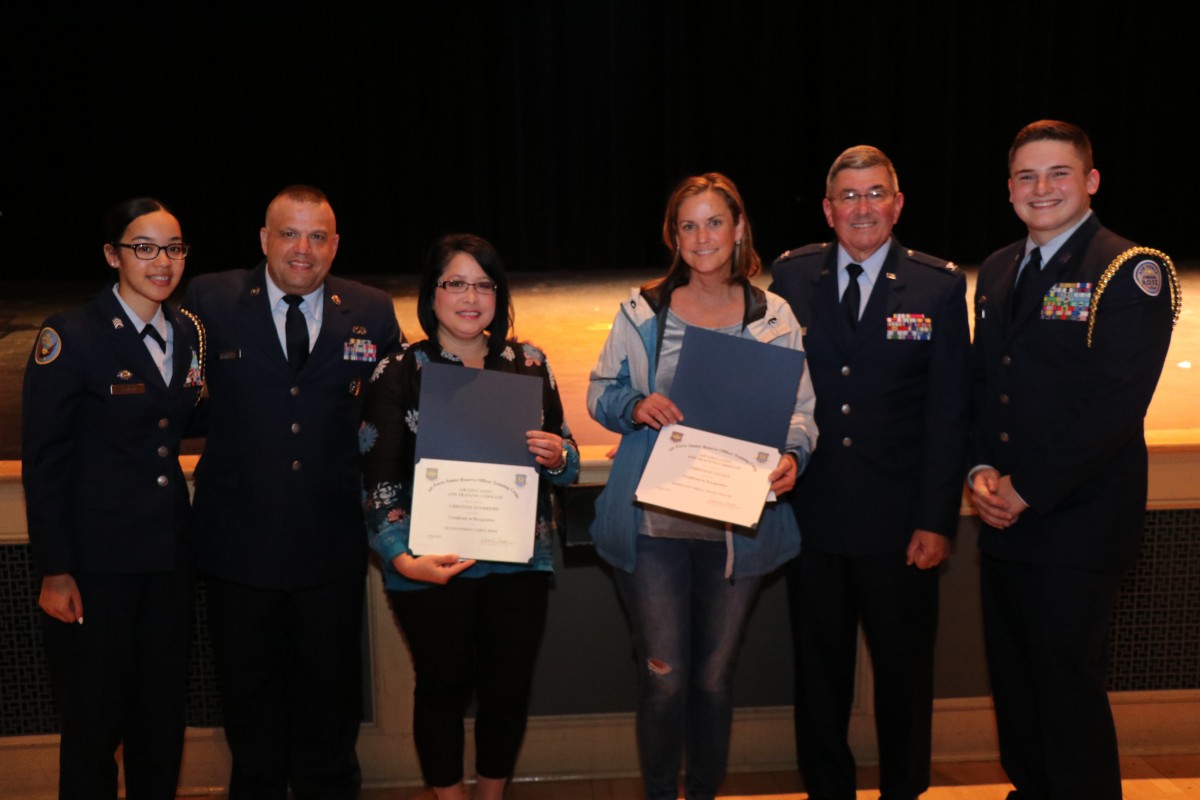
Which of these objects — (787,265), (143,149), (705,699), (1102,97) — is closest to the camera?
(705,699)

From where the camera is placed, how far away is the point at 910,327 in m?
2.39

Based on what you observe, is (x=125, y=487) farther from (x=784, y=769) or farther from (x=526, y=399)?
(x=784, y=769)

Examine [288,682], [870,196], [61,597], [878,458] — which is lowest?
[288,682]

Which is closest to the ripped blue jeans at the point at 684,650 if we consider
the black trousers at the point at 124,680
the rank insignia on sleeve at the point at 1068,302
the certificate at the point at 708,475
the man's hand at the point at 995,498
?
the certificate at the point at 708,475

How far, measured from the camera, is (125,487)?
2.29m

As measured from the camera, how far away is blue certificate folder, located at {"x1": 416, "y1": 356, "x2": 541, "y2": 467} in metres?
2.21

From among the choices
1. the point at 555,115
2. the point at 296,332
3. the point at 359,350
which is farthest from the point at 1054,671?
the point at 555,115

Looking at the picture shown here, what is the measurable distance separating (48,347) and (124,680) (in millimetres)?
683

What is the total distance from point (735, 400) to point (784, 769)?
4.15 feet

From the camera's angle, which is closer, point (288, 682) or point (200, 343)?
point (200, 343)

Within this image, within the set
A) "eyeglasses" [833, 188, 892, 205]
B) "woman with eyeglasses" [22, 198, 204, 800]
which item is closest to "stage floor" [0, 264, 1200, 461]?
"eyeglasses" [833, 188, 892, 205]

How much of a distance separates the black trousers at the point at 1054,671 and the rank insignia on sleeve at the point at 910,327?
0.52 m

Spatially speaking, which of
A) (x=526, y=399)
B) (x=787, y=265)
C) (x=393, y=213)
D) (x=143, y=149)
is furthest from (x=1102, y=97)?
(x=526, y=399)

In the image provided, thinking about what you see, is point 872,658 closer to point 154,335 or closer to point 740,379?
point 740,379
